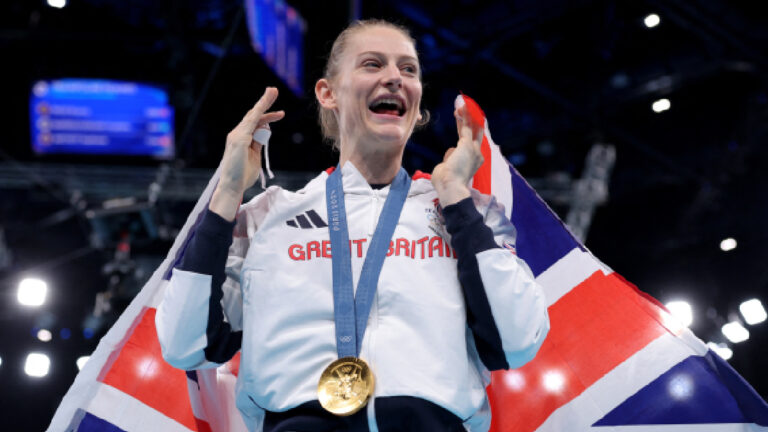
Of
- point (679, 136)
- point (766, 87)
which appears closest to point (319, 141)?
point (679, 136)

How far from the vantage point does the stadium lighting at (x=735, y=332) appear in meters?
5.84

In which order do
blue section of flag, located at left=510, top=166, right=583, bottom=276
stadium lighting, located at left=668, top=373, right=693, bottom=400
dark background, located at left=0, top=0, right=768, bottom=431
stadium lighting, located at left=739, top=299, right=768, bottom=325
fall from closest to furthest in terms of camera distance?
stadium lighting, located at left=668, top=373, right=693, bottom=400
blue section of flag, located at left=510, top=166, right=583, bottom=276
stadium lighting, located at left=739, top=299, right=768, bottom=325
dark background, located at left=0, top=0, right=768, bottom=431

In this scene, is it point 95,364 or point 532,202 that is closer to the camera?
point 95,364

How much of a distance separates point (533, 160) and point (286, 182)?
2807 mm

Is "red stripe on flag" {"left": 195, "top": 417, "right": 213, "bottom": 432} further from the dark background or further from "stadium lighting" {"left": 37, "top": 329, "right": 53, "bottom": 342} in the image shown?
"stadium lighting" {"left": 37, "top": 329, "right": 53, "bottom": 342}

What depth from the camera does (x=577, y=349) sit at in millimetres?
2279

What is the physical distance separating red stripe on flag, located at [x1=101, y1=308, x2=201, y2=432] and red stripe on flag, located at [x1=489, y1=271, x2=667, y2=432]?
2.86ft

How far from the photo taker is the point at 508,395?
2189 millimetres

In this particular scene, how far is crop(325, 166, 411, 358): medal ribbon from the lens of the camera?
1.58 meters

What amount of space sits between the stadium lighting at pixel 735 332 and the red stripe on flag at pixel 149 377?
16.3 feet

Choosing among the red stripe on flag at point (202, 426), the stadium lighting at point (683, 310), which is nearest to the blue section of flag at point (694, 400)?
the red stripe on flag at point (202, 426)

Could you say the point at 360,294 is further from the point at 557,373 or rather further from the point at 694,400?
the point at 694,400

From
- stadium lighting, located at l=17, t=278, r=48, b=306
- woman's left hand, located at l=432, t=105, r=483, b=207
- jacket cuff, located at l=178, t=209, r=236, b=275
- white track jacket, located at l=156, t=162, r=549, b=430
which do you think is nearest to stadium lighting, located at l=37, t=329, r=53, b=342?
stadium lighting, located at l=17, t=278, r=48, b=306

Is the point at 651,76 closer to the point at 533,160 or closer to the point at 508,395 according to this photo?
the point at 533,160
